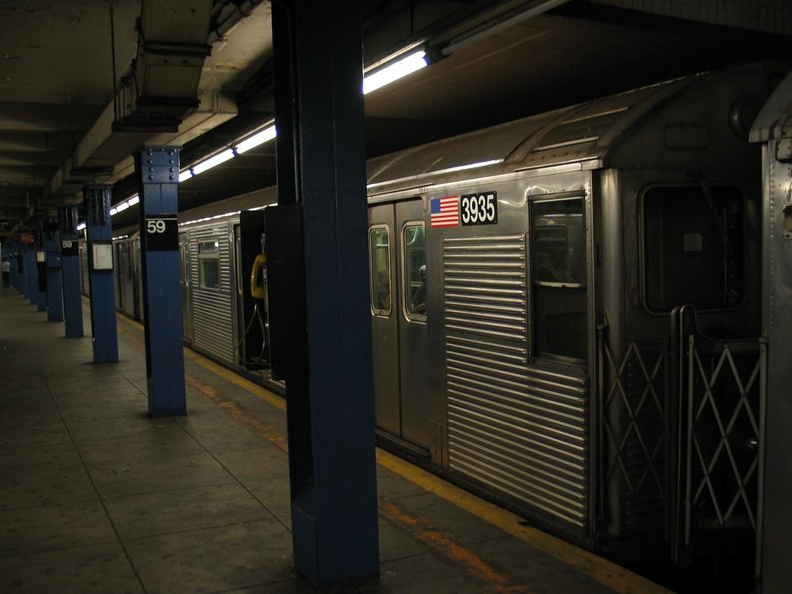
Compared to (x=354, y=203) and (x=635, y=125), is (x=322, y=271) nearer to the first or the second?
(x=354, y=203)

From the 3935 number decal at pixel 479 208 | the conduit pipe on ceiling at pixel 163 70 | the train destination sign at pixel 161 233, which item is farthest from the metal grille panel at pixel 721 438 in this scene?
the train destination sign at pixel 161 233

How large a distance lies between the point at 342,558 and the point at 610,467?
1654mm

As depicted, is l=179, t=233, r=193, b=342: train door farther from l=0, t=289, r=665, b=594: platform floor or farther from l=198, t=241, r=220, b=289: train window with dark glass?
l=0, t=289, r=665, b=594: platform floor

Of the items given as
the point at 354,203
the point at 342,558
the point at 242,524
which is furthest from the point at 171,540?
the point at 354,203

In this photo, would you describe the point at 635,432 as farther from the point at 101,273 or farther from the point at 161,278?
the point at 101,273

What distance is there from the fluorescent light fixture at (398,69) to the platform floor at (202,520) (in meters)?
2.99

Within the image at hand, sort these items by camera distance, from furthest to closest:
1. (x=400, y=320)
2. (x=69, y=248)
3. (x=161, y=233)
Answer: (x=69, y=248) → (x=161, y=233) → (x=400, y=320)

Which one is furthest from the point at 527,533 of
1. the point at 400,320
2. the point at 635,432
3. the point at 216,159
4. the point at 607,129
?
the point at 216,159

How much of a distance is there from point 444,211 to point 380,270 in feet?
4.83

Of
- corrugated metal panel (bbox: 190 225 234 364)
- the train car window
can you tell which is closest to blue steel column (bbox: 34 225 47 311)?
corrugated metal panel (bbox: 190 225 234 364)

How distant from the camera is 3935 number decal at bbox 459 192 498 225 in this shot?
5500mm

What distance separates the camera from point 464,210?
19.1 ft

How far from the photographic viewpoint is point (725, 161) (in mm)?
4852

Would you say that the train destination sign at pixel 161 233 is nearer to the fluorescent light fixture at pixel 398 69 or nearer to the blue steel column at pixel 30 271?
the fluorescent light fixture at pixel 398 69
